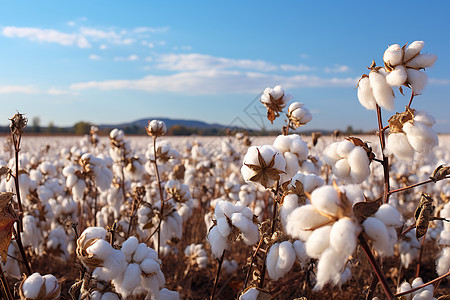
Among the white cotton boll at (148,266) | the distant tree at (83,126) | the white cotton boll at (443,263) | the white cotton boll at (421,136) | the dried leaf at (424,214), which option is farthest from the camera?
the distant tree at (83,126)

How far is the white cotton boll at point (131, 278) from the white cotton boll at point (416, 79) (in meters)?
1.31

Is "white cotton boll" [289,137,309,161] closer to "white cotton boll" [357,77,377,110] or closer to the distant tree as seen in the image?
"white cotton boll" [357,77,377,110]

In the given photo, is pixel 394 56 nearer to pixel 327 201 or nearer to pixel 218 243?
pixel 327 201

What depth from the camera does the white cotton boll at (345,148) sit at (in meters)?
1.40

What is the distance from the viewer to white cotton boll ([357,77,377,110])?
1439mm

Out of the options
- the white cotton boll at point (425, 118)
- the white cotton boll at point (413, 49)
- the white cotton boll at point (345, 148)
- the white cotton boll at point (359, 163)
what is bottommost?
the white cotton boll at point (359, 163)

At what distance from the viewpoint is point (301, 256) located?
1.57 m

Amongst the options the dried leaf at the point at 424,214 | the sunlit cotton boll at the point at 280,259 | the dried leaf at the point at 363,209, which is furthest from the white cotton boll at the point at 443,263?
the dried leaf at the point at 363,209

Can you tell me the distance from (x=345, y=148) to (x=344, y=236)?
59 cm

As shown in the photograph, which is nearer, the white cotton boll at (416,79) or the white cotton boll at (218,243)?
the white cotton boll at (416,79)

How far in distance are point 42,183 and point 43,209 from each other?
15.8 inches

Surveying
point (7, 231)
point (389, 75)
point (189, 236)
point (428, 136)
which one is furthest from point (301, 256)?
point (189, 236)

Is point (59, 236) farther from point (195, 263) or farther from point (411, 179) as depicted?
point (411, 179)

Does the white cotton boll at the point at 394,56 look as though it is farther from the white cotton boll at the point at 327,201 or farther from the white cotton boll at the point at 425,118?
the white cotton boll at the point at 327,201
